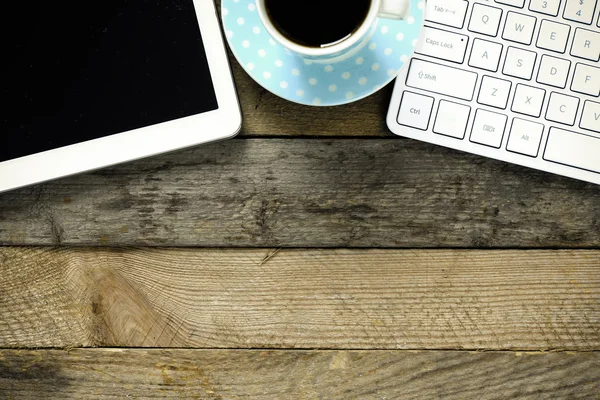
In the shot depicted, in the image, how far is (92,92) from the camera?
1.81ft

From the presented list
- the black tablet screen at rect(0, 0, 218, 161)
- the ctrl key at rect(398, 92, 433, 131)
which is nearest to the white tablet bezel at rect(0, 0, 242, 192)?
the black tablet screen at rect(0, 0, 218, 161)

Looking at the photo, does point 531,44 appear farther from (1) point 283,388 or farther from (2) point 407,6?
(1) point 283,388

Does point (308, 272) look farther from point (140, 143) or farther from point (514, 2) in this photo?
point (514, 2)

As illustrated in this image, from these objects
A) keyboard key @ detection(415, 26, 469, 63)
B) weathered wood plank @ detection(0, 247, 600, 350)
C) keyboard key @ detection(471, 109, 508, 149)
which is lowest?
weathered wood plank @ detection(0, 247, 600, 350)

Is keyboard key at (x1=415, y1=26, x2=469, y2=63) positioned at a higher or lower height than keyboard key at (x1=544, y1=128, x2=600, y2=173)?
higher

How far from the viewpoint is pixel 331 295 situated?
0.59m

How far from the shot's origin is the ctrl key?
535mm

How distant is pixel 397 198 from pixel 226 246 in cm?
18

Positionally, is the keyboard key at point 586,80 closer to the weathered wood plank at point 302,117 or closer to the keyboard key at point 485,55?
the keyboard key at point 485,55

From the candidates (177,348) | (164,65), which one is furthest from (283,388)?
(164,65)

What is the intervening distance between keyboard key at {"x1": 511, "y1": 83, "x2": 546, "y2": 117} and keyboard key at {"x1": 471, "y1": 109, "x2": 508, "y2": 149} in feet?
0.06

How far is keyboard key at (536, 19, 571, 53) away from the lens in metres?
0.53

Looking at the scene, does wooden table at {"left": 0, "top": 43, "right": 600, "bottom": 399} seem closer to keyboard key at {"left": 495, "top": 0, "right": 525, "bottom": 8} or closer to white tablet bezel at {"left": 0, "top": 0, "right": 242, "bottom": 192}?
white tablet bezel at {"left": 0, "top": 0, "right": 242, "bottom": 192}

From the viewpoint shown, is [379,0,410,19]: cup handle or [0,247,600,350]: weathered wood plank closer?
[379,0,410,19]: cup handle
